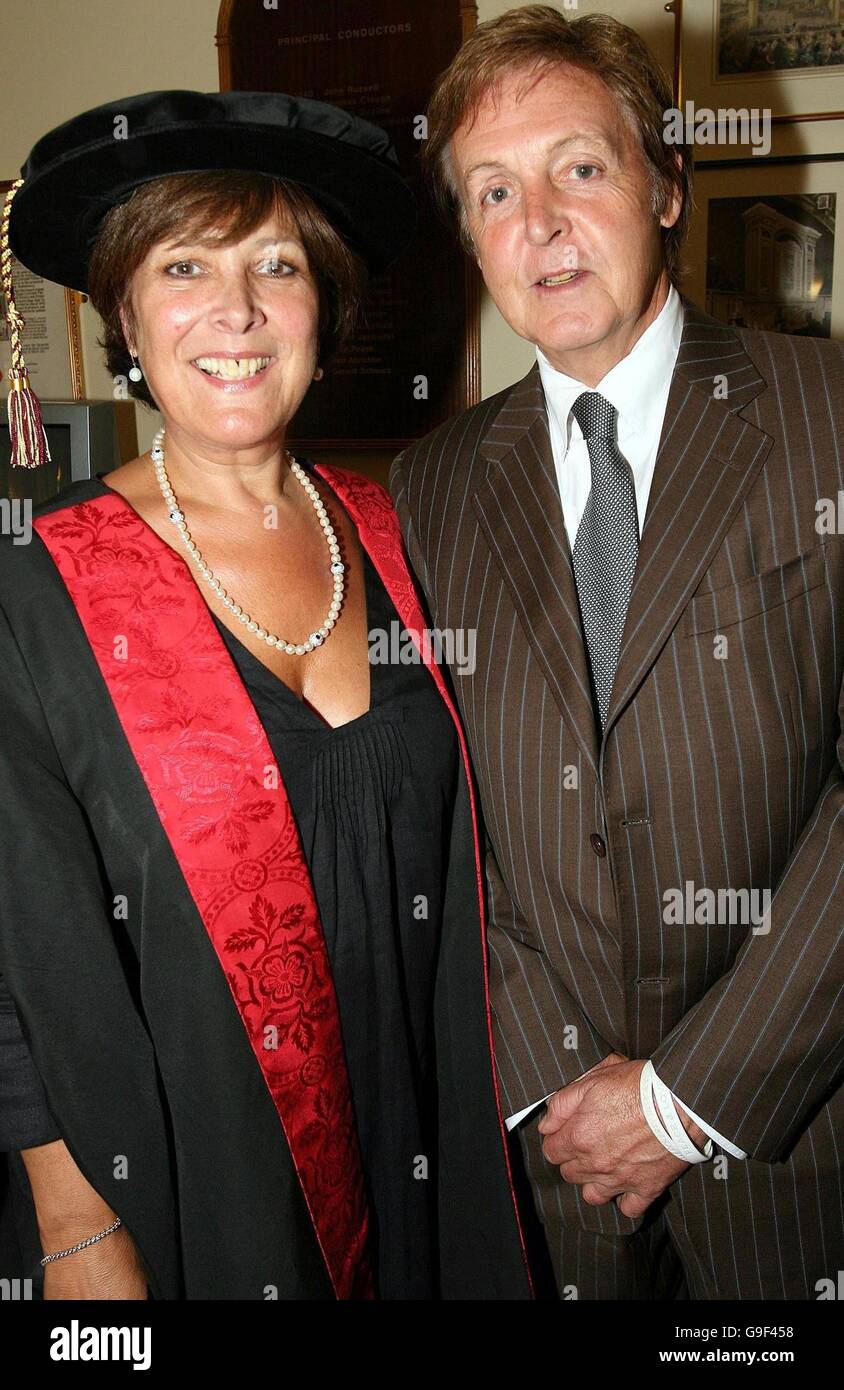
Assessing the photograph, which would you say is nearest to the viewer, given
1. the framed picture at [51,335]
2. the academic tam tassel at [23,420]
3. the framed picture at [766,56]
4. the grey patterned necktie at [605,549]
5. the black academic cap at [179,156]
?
the black academic cap at [179,156]

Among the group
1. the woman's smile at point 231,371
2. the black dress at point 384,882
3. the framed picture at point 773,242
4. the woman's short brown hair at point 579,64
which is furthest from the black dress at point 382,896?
the framed picture at point 773,242

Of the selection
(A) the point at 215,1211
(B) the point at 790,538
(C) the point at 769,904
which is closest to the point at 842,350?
(B) the point at 790,538

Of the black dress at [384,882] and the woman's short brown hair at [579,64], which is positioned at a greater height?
the woman's short brown hair at [579,64]

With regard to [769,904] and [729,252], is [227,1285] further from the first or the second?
[729,252]

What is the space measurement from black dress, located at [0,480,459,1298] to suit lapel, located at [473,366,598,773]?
6.1 inches

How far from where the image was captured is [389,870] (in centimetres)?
125

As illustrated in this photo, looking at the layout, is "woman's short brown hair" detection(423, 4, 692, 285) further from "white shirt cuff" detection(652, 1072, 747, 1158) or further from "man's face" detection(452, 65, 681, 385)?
"white shirt cuff" detection(652, 1072, 747, 1158)

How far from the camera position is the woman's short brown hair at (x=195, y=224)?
3.88ft

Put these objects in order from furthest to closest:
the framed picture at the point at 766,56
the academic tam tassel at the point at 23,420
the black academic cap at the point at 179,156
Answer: the framed picture at the point at 766,56, the academic tam tassel at the point at 23,420, the black academic cap at the point at 179,156

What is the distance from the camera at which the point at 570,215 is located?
1234 mm

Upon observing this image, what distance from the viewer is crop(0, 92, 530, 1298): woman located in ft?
3.74

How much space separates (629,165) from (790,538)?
47cm

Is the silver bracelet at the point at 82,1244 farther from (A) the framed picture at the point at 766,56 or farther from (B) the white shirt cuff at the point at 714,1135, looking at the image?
(A) the framed picture at the point at 766,56

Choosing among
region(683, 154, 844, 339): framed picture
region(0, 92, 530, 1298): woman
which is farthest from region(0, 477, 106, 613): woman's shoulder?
region(683, 154, 844, 339): framed picture
